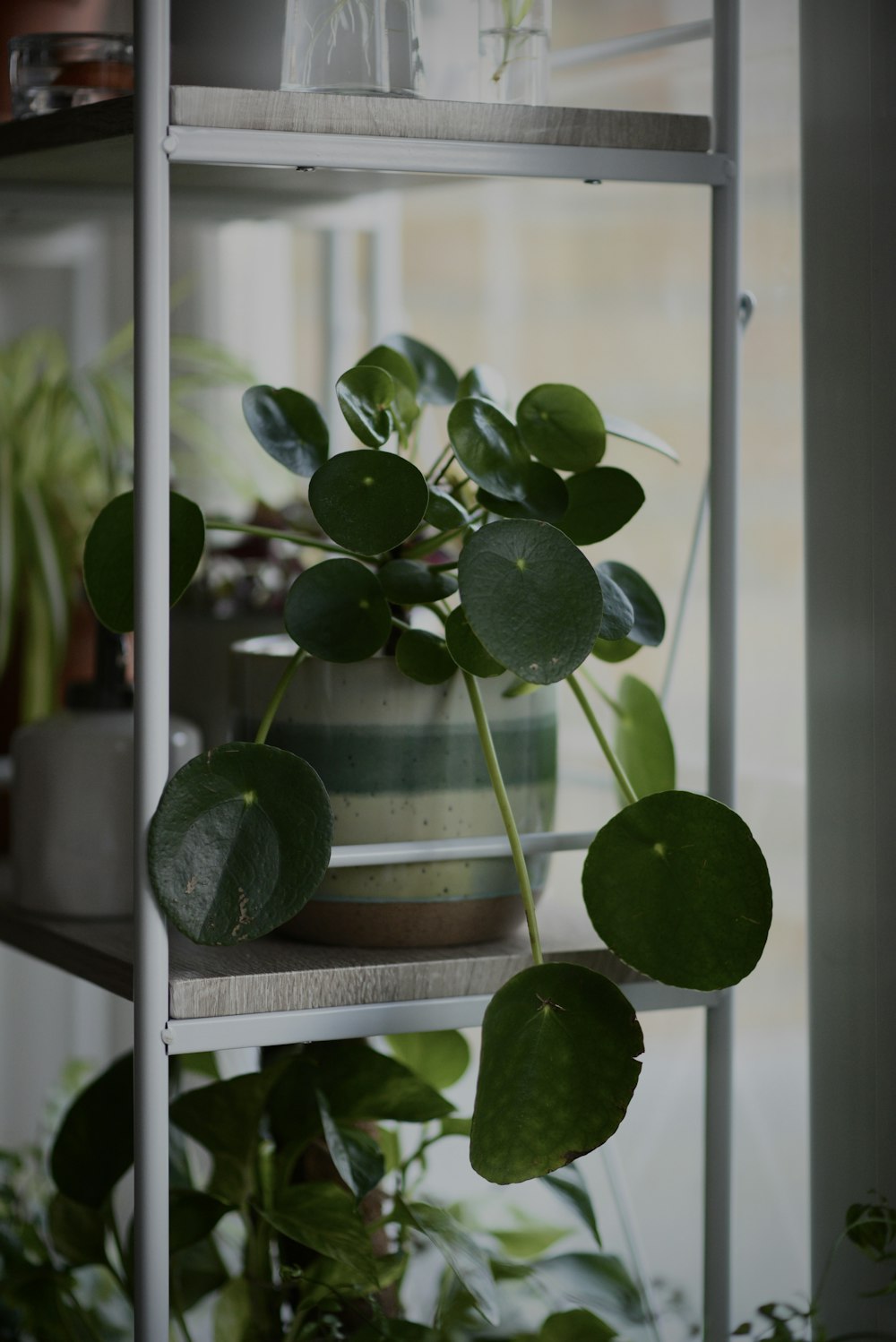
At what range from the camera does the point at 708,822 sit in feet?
2.66

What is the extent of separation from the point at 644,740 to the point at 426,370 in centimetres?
28

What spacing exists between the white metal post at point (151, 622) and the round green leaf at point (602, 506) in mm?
232

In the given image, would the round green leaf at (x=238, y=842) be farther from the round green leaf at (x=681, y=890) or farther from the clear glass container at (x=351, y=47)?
the clear glass container at (x=351, y=47)

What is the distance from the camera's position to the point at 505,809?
0.85m

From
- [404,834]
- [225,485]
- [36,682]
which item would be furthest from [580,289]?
[404,834]

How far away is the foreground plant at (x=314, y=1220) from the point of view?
0.97m

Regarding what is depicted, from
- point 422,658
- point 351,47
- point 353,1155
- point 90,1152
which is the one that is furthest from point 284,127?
point 90,1152

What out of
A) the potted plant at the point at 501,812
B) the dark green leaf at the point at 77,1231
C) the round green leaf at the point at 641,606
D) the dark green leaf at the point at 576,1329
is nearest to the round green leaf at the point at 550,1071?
the potted plant at the point at 501,812

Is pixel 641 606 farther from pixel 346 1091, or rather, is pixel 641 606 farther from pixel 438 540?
pixel 346 1091

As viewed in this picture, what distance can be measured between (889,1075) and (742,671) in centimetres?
32

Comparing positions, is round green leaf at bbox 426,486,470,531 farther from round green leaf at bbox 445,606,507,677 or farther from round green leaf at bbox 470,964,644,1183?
round green leaf at bbox 470,964,644,1183

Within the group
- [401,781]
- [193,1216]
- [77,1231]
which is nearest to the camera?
[401,781]

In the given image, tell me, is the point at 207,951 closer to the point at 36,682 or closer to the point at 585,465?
the point at 585,465

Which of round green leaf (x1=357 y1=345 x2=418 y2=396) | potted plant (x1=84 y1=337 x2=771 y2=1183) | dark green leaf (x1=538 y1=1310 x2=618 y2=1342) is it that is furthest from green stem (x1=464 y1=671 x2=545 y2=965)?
dark green leaf (x1=538 y1=1310 x2=618 y2=1342)
